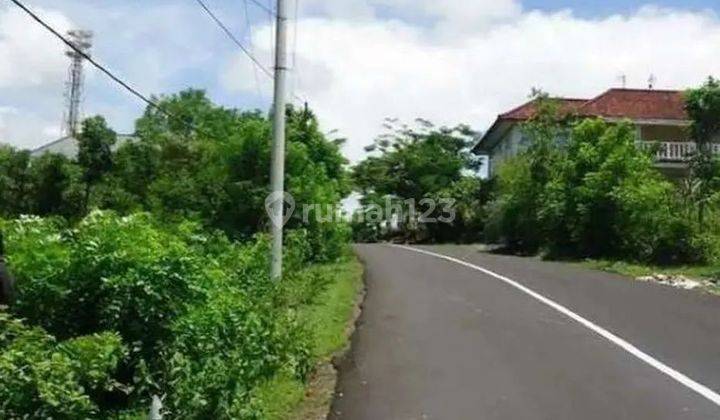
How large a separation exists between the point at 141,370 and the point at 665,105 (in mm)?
47007

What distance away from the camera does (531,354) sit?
12.3 metres

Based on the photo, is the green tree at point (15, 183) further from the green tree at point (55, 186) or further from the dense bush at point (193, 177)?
the green tree at point (55, 186)

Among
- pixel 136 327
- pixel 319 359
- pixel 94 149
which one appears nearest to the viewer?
pixel 136 327

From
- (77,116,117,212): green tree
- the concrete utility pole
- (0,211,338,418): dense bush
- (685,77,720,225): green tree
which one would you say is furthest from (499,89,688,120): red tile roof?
(0,211,338,418): dense bush

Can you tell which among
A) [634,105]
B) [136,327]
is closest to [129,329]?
[136,327]

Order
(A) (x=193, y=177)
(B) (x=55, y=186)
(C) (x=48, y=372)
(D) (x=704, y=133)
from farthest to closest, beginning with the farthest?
(B) (x=55, y=186), (D) (x=704, y=133), (A) (x=193, y=177), (C) (x=48, y=372)

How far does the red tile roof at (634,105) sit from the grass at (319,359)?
1228 inches

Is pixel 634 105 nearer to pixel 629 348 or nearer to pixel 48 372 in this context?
pixel 629 348

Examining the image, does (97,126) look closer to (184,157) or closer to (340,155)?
(184,157)

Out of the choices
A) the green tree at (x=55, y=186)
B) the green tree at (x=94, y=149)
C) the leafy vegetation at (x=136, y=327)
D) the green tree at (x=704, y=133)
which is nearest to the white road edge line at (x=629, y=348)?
the leafy vegetation at (x=136, y=327)

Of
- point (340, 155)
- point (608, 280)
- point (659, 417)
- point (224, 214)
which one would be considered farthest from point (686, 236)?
point (659, 417)

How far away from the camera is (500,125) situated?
5603 centimetres

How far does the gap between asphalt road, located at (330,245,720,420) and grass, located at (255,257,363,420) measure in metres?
0.22

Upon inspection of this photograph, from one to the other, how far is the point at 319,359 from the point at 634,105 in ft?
138
